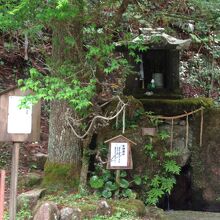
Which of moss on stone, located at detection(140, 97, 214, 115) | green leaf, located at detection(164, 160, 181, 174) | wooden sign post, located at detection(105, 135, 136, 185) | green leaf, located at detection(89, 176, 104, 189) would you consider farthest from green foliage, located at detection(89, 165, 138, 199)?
moss on stone, located at detection(140, 97, 214, 115)

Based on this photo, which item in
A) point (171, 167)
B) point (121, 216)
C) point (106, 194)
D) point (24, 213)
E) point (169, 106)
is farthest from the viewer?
point (169, 106)

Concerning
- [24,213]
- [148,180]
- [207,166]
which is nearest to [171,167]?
[148,180]

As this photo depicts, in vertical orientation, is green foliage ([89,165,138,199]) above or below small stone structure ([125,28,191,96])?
below

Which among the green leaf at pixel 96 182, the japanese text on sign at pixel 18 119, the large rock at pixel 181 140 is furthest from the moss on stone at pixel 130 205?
the japanese text on sign at pixel 18 119

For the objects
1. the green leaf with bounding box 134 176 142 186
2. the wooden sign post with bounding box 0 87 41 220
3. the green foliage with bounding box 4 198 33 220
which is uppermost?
the wooden sign post with bounding box 0 87 41 220

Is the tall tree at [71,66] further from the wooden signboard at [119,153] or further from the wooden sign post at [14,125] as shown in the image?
the wooden signboard at [119,153]

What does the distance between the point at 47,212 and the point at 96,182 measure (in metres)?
1.24

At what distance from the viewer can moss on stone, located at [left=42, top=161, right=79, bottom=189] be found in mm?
6758

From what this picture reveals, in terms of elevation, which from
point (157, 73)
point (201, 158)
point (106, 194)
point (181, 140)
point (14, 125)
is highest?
point (157, 73)

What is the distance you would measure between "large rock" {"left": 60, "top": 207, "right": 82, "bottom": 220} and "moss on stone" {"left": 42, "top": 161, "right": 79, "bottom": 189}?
0.98 metres

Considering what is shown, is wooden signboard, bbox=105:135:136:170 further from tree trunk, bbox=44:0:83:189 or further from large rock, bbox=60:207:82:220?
large rock, bbox=60:207:82:220

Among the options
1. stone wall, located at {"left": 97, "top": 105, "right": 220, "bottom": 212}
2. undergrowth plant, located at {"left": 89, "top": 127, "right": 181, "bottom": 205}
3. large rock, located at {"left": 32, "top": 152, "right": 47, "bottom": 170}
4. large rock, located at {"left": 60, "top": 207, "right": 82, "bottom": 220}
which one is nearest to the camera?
large rock, located at {"left": 60, "top": 207, "right": 82, "bottom": 220}

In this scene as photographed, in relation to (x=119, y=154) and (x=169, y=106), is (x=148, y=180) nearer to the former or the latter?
(x=119, y=154)

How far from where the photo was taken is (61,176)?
6.77 meters
